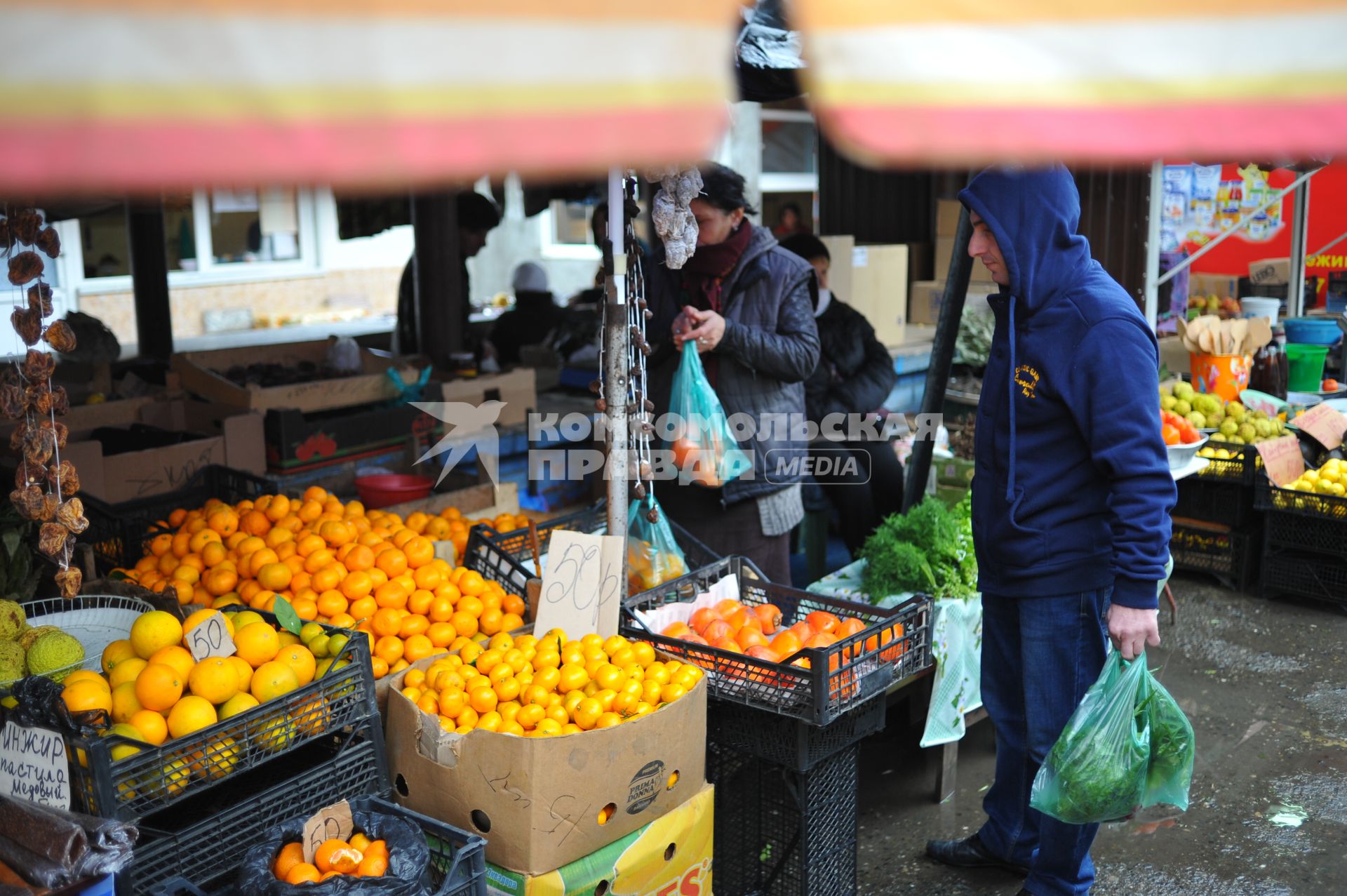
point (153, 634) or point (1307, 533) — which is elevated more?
point (153, 634)

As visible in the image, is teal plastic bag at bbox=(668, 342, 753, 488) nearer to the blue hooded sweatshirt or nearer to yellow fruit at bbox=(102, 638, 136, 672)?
the blue hooded sweatshirt

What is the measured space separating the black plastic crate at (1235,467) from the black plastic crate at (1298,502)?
66 mm

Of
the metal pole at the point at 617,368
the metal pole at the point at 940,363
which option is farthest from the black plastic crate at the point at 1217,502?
the metal pole at the point at 617,368

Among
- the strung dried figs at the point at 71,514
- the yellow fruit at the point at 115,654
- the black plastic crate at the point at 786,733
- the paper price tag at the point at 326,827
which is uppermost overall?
the strung dried figs at the point at 71,514

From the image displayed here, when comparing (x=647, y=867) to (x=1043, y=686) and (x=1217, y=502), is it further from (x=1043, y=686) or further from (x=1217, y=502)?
(x=1217, y=502)

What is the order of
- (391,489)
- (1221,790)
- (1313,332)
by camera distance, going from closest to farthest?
(1221,790)
(391,489)
(1313,332)

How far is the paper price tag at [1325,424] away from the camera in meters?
5.71

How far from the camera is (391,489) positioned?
14.4 feet

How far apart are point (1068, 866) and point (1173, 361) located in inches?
180

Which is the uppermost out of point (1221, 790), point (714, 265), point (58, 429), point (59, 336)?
point (714, 265)

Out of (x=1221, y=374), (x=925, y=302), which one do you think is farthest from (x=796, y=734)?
(x=925, y=302)

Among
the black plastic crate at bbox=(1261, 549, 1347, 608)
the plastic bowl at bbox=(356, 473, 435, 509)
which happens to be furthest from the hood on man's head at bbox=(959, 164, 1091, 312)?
the black plastic crate at bbox=(1261, 549, 1347, 608)

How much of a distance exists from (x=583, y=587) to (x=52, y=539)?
52.4 inches

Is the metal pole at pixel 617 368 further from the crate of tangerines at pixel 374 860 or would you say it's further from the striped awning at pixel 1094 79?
the striped awning at pixel 1094 79
